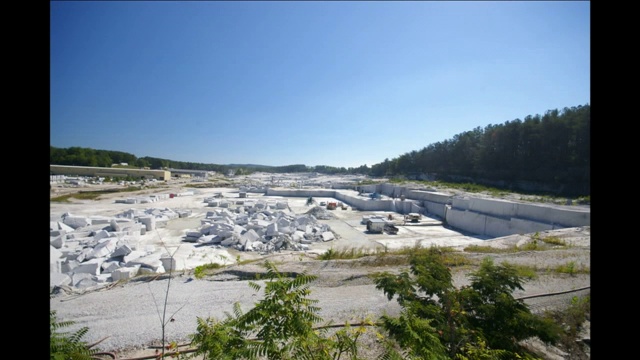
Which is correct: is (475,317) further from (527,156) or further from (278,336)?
(527,156)

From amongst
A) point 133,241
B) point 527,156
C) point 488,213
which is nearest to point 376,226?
point 488,213

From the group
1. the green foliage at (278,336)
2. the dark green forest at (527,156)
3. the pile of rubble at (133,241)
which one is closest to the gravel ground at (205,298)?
the green foliage at (278,336)

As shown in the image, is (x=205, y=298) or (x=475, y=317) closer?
(x=475, y=317)

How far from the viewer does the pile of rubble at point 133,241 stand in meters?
10.1

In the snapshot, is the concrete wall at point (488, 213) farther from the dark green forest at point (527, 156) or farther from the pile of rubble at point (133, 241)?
the dark green forest at point (527, 156)

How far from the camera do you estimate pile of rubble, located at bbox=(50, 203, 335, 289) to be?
10102 mm

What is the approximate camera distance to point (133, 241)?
16.1 meters

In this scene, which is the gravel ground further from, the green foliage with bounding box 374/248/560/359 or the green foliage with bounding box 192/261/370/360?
the green foliage with bounding box 192/261/370/360

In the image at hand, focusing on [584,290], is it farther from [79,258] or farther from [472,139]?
[472,139]

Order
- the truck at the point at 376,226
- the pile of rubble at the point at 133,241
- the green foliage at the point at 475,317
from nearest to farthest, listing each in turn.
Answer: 1. the green foliage at the point at 475,317
2. the pile of rubble at the point at 133,241
3. the truck at the point at 376,226

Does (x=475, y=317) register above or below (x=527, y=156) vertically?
below

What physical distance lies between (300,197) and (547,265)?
3960cm
